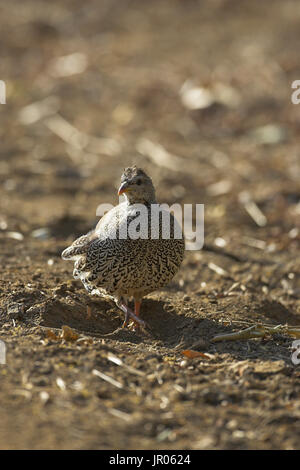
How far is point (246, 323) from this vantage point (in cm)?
564

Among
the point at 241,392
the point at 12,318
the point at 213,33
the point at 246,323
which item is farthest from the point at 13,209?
the point at 213,33

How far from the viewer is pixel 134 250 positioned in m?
5.55

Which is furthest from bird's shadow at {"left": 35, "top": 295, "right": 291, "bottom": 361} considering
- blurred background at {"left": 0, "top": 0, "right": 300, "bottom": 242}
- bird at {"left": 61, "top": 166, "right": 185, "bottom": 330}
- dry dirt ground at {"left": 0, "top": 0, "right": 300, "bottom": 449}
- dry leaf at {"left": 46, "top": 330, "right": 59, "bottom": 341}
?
blurred background at {"left": 0, "top": 0, "right": 300, "bottom": 242}

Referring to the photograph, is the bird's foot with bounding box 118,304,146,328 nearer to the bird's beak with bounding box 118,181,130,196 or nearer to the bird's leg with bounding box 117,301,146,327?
the bird's leg with bounding box 117,301,146,327

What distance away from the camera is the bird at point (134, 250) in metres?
5.57

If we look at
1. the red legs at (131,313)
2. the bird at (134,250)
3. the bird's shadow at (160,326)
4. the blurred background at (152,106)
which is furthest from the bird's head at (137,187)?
the blurred background at (152,106)

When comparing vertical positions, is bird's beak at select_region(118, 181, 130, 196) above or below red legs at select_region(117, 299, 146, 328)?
above

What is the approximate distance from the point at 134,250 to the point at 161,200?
384cm

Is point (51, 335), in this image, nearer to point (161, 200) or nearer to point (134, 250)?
point (134, 250)

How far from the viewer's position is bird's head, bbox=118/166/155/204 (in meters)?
5.59

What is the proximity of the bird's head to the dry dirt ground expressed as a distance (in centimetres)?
98

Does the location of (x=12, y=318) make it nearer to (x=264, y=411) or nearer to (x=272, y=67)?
(x=264, y=411)

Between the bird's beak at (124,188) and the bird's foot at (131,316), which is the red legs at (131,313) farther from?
the bird's beak at (124,188)

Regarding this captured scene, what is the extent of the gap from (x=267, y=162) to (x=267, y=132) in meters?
1.12
